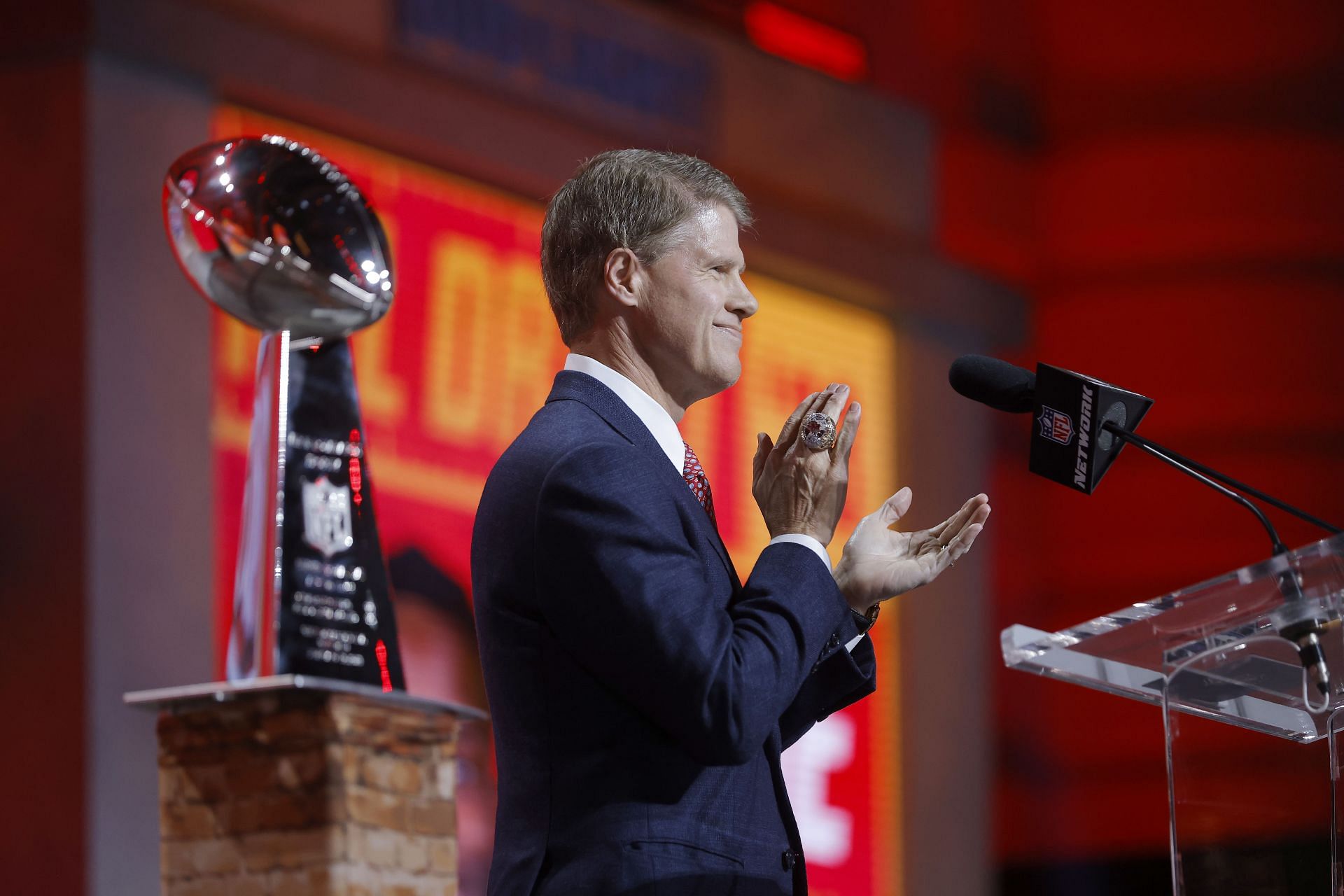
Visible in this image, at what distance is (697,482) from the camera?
170 cm

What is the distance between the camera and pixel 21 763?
3.35 meters

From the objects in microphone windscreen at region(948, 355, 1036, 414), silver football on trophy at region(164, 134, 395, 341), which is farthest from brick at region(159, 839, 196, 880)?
microphone windscreen at region(948, 355, 1036, 414)

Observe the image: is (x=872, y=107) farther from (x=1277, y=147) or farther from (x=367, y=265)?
(x=367, y=265)

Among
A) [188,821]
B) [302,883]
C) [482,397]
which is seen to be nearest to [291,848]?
[302,883]

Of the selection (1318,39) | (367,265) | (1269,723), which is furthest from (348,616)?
(1318,39)

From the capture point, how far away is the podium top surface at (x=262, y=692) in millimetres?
2107

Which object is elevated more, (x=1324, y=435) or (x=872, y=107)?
(x=872, y=107)

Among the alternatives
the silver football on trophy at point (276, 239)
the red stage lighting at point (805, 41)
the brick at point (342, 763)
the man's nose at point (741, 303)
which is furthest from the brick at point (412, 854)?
the red stage lighting at point (805, 41)

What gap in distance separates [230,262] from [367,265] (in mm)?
181

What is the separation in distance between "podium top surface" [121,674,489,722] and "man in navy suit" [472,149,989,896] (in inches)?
22.0

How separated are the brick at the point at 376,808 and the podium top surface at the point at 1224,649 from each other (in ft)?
3.18

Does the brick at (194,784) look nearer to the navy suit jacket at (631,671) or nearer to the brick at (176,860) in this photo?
the brick at (176,860)

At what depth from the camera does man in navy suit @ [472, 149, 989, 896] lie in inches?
57.4

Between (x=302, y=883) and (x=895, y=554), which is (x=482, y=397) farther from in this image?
(x=895, y=554)
